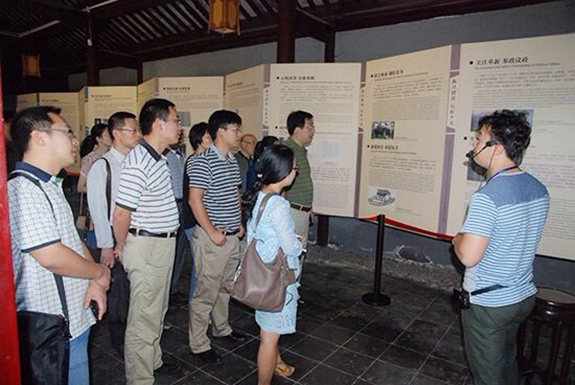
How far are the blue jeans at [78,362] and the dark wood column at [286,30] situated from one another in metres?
3.66

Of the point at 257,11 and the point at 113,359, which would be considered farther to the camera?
the point at 257,11

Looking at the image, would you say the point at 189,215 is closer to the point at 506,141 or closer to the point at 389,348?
the point at 389,348

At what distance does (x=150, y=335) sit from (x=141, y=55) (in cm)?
678

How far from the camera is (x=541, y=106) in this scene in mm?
2621

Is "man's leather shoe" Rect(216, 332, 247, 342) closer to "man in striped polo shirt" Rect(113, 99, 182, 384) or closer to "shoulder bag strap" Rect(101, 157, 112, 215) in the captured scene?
"man in striped polo shirt" Rect(113, 99, 182, 384)

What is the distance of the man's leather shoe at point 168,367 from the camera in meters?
2.32

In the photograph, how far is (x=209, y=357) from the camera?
2441 mm

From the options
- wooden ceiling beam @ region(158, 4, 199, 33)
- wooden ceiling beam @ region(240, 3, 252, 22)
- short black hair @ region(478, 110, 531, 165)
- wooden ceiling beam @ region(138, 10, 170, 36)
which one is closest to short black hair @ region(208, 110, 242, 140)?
short black hair @ region(478, 110, 531, 165)

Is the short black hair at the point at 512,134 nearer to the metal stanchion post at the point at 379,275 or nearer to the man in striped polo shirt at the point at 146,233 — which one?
the man in striped polo shirt at the point at 146,233

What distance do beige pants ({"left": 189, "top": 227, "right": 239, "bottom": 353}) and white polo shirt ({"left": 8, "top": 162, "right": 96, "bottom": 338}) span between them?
3.44 feet

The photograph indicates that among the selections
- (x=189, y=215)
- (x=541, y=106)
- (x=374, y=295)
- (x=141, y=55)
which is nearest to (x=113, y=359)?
(x=189, y=215)

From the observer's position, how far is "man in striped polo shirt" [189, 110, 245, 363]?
7.52ft

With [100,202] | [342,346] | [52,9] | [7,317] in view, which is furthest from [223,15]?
[52,9]

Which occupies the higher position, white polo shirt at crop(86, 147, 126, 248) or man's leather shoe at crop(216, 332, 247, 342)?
white polo shirt at crop(86, 147, 126, 248)
